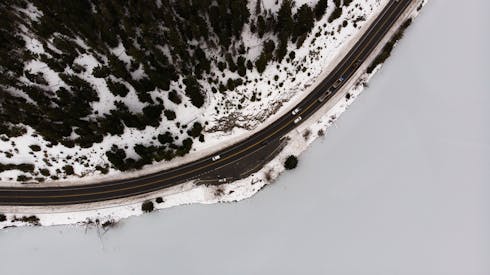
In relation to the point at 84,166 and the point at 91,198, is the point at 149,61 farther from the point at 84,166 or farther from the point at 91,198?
the point at 91,198

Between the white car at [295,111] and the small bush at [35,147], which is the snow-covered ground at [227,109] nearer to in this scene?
the small bush at [35,147]

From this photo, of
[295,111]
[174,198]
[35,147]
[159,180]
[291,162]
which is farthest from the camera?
[295,111]

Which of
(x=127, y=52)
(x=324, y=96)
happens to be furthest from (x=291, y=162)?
(x=127, y=52)

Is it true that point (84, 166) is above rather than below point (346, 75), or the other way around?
above

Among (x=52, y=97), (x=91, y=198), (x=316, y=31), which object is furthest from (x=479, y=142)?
(x=52, y=97)

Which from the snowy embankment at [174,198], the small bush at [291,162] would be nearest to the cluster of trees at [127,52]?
the snowy embankment at [174,198]

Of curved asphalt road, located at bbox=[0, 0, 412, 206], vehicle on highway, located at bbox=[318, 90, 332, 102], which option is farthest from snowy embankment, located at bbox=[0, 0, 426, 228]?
vehicle on highway, located at bbox=[318, 90, 332, 102]

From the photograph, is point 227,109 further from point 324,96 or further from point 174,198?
point 174,198

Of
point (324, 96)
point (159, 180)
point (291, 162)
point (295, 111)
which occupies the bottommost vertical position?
point (291, 162)
